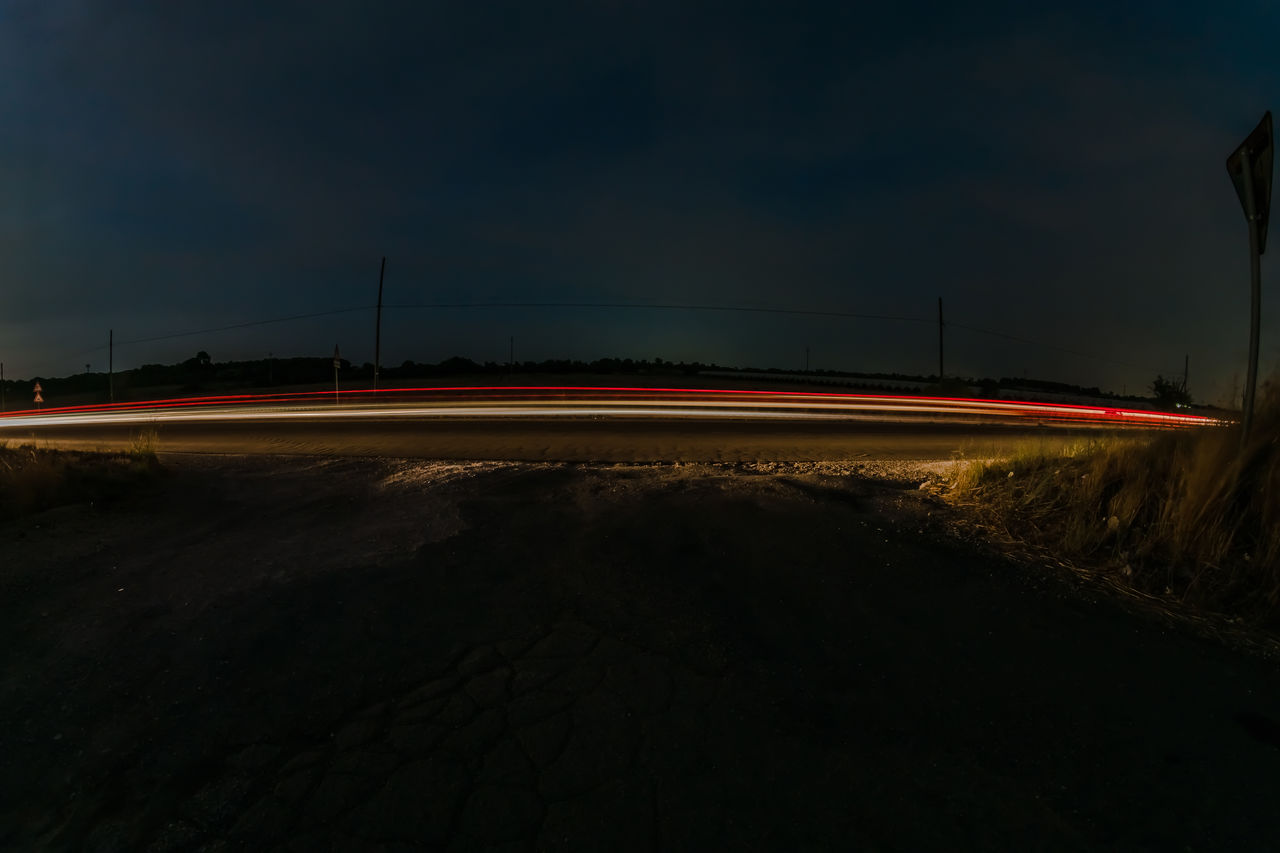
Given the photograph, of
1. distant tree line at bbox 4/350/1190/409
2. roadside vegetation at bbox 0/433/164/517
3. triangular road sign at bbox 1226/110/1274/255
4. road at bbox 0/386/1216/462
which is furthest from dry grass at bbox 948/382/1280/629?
distant tree line at bbox 4/350/1190/409

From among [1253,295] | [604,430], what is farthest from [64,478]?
[1253,295]

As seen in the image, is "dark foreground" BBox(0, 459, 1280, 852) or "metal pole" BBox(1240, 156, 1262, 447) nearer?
"dark foreground" BBox(0, 459, 1280, 852)

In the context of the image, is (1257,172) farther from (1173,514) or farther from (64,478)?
(64,478)

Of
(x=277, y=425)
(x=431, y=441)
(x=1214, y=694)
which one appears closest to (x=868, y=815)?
(x=1214, y=694)

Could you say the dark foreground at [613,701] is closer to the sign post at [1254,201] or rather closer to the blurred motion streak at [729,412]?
the sign post at [1254,201]

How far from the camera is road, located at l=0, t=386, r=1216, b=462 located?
11305mm

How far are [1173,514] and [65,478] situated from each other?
1040 centimetres

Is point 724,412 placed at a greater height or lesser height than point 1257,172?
lesser

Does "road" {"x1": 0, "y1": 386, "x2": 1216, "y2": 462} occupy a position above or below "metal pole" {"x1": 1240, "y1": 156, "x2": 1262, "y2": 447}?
below

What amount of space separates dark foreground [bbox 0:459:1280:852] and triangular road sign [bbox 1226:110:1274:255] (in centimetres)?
315

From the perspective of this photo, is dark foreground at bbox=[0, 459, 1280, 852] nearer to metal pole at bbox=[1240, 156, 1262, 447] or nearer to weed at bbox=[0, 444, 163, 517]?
weed at bbox=[0, 444, 163, 517]

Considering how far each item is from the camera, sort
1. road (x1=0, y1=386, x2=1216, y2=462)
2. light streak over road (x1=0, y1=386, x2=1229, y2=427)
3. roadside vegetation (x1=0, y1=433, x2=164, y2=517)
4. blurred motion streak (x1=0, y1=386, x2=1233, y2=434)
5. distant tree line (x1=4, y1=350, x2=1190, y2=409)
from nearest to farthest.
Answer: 1. roadside vegetation (x1=0, y1=433, x2=164, y2=517)
2. road (x1=0, y1=386, x2=1216, y2=462)
3. light streak over road (x1=0, y1=386, x2=1229, y2=427)
4. blurred motion streak (x1=0, y1=386, x2=1233, y2=434)
5. distant tree line (x1=4, y1=350, x2=1190, y2=409)

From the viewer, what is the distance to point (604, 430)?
1475 cm

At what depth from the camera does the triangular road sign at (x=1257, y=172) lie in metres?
4.30
